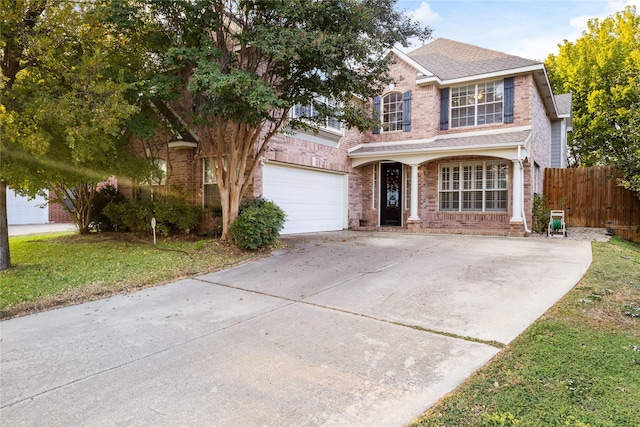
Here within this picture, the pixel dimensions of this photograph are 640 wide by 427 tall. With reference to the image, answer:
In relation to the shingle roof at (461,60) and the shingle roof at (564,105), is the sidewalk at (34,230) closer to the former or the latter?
the shingle roof at (461,60)

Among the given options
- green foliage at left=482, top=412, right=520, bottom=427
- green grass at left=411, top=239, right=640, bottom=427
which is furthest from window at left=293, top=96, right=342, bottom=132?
green foliage at left=482, top=412, right=520, bottom=427

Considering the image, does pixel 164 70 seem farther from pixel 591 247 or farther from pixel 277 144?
pixel 591 247

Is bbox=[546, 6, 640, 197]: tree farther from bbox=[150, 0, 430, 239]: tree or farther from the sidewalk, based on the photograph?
the sidewalk

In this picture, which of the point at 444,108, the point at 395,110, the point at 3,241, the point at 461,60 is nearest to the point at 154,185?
the point at 3,241

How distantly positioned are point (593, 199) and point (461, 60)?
7.37m

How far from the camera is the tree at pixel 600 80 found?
2116 cm

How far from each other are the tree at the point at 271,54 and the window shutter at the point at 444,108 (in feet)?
17.9

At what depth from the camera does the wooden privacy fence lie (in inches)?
550

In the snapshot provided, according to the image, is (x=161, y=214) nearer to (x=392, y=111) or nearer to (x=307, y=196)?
(x=307, y=196)

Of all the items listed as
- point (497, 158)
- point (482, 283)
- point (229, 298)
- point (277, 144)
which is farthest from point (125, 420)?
point (497, 158)

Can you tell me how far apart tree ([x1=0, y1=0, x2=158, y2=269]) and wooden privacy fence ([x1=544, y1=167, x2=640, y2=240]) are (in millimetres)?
15385

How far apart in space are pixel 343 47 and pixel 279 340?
5640mm

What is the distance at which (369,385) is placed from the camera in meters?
3.15

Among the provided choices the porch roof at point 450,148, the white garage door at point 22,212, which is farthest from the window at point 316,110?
the white garage door at point 22,212
